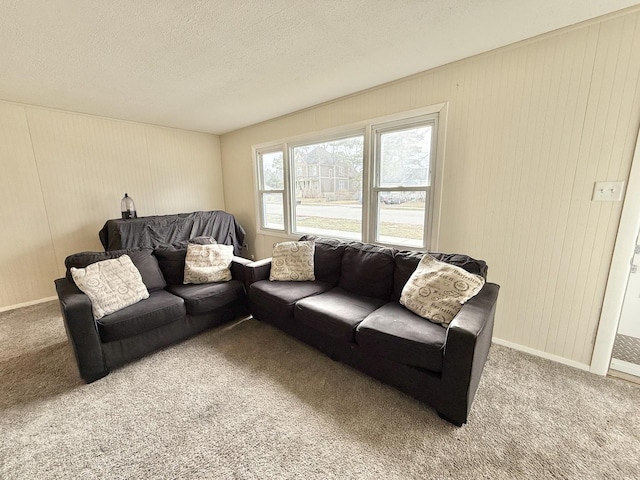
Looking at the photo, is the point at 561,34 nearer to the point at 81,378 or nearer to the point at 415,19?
the point at 415,19

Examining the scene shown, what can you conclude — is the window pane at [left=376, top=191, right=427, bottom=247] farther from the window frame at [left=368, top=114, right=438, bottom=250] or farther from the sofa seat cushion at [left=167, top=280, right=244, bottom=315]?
the sofa seat cushion at [left=167, top=280, right=244, bottom=315]

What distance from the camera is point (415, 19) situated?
164cm

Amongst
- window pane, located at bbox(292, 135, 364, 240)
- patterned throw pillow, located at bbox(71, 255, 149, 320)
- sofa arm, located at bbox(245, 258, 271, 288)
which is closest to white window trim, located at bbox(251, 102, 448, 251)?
window pane, located at bbox(292, 135, 364, 240)

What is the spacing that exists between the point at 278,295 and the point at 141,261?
1368mm

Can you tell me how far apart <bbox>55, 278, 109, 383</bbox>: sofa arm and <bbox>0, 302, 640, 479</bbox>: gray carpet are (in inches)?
4.3

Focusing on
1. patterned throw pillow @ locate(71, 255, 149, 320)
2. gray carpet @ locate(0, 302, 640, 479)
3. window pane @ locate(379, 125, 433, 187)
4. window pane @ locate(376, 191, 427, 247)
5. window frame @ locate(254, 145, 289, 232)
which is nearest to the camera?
gray carpet @ locate(0, 302, 640, 479)

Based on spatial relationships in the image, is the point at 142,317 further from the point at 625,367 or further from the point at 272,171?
the point at 625,367

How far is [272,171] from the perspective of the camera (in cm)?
400

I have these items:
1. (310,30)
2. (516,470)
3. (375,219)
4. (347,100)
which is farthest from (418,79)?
(516,470)

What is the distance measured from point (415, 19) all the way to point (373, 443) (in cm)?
245

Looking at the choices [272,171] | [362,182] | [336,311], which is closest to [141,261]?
[336,311]

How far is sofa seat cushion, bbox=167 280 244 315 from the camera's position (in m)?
2.31

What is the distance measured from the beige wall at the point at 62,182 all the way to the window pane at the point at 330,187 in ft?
6.88

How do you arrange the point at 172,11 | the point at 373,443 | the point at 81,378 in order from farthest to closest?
the point at 81,378 < the point at 172,11 < the point at 373,443
